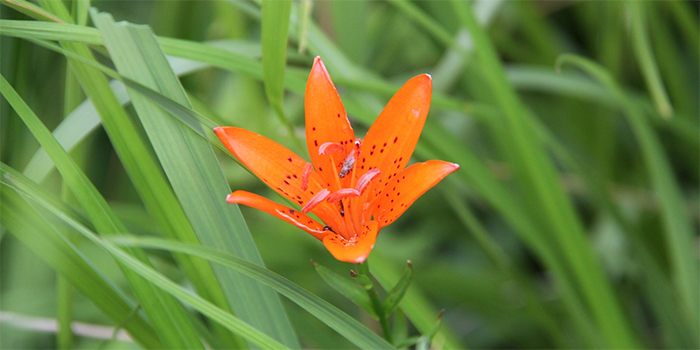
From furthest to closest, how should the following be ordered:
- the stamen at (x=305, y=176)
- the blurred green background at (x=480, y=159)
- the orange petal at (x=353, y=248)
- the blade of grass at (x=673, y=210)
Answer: the blade of grass at (x=673, y=210), the blurred green background at (x=480, y=159), the stamen at (x=305, y=176), the orange petal at (x=353, y=248)

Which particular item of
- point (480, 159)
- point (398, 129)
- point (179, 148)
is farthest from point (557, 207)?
point (179, 148)

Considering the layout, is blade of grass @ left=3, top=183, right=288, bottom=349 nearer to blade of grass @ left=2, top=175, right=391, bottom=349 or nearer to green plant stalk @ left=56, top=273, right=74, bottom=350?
blade of grass @ left=2, top=175, right=391, bottom=349

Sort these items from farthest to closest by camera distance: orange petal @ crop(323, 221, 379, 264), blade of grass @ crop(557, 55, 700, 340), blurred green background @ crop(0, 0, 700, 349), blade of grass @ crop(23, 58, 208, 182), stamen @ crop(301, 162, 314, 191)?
blade of grass @ crop(557, 55, 700, 340)
blurred green background @ crop(0, 0, 700, 349)
blade of grass @ crop(23, 58, 208, 182)
stamen @ crop(301, 162, 314, 191)
orange petal @ crop(323, 221, 379, 264)

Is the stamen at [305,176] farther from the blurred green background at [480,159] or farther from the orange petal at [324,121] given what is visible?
the blurred green background at [480,159]

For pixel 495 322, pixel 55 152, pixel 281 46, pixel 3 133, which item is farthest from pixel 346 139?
pixel 495 322

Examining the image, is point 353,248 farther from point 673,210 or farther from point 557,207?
point 673,210

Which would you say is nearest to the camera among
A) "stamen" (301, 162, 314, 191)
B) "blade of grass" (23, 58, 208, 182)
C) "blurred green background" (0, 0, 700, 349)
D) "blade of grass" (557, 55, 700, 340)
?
"stamen" (301, 162, 314, 191)

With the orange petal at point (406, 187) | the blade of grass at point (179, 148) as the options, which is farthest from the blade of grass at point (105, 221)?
the orange petal at point (406, 187)

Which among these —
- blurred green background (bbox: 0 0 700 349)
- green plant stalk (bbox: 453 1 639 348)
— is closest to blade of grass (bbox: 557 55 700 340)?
blurred green background (bbox: 0 0 700 349)
